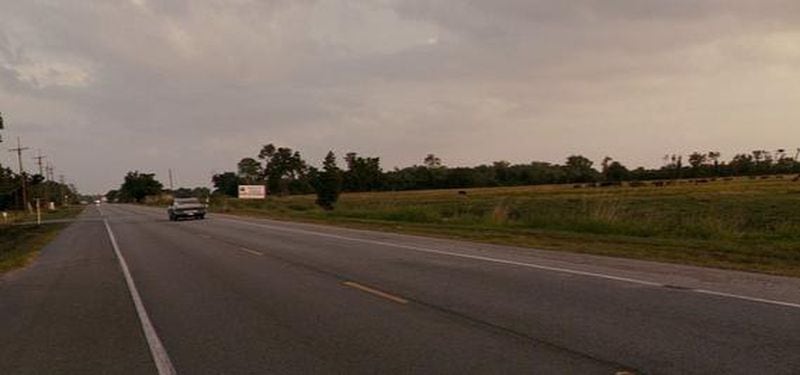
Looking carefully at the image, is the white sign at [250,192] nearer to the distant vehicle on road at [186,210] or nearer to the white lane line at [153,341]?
the distant vehicle on road at [186,210]

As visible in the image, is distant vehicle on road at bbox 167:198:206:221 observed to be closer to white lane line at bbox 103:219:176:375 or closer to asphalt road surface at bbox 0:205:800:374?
asphalt road surface at bbox 0:205:800:374

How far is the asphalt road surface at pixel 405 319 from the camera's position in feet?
23.8

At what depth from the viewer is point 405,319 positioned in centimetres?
953

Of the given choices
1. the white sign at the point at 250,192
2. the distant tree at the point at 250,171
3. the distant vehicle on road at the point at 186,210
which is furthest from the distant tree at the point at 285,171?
the distant vehicle on road at the point at 186,210

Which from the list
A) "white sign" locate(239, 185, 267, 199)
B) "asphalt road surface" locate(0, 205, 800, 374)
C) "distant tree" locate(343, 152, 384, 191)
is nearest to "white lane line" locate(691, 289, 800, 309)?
"asphalt road surface" locate(0, 205, 800, 374)

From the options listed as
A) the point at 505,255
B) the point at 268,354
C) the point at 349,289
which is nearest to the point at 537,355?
the point at 268,354

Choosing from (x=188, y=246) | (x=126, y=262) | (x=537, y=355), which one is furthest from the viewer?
(x=188, y=246)

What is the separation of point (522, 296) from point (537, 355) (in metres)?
3.87

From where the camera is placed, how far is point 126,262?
19.6m

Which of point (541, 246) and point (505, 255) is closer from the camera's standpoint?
point (505, 255)

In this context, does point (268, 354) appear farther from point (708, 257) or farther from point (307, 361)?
point (708, 257)

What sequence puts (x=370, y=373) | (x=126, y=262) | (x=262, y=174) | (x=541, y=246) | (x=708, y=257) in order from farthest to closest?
1. (x=262, y=174)
2. (x=541, y=246)
3. (x=126, y=262)
4. (x=708, y=257)
5. (x=370, y=373)

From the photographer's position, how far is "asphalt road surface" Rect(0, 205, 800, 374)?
727 centimetres

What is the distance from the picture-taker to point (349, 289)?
12547 mm
